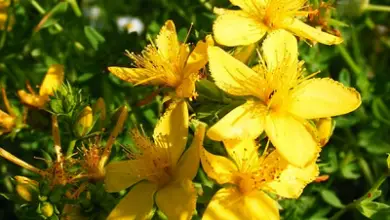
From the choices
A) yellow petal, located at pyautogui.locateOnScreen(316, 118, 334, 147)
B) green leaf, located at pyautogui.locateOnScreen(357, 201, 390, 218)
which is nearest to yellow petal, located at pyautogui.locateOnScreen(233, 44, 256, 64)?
yellow petal, located at pyautogui.locateOnScreen(316, 118, 334, 147)

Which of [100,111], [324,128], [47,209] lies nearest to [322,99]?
[324,128]

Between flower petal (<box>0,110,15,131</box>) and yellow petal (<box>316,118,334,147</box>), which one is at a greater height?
yellow petal (<box>316,118,334,147</box>)

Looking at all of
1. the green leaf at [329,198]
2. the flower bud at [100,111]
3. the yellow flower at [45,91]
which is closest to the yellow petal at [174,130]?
the flower bud at [100,111]

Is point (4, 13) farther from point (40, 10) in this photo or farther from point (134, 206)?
point (134, 206)

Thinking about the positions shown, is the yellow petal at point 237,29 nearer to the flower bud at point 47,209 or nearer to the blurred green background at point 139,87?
the blurred green background at point 139,87

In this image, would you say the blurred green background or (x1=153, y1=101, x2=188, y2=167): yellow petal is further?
the blurred green background

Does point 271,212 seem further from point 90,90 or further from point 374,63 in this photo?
point 374,63

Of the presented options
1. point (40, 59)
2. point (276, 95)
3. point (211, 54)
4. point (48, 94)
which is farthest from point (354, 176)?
point (40, 59)

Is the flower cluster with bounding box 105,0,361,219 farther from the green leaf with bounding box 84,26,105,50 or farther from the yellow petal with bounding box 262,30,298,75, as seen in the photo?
the green leaf with bounding box 84,26,105,50
